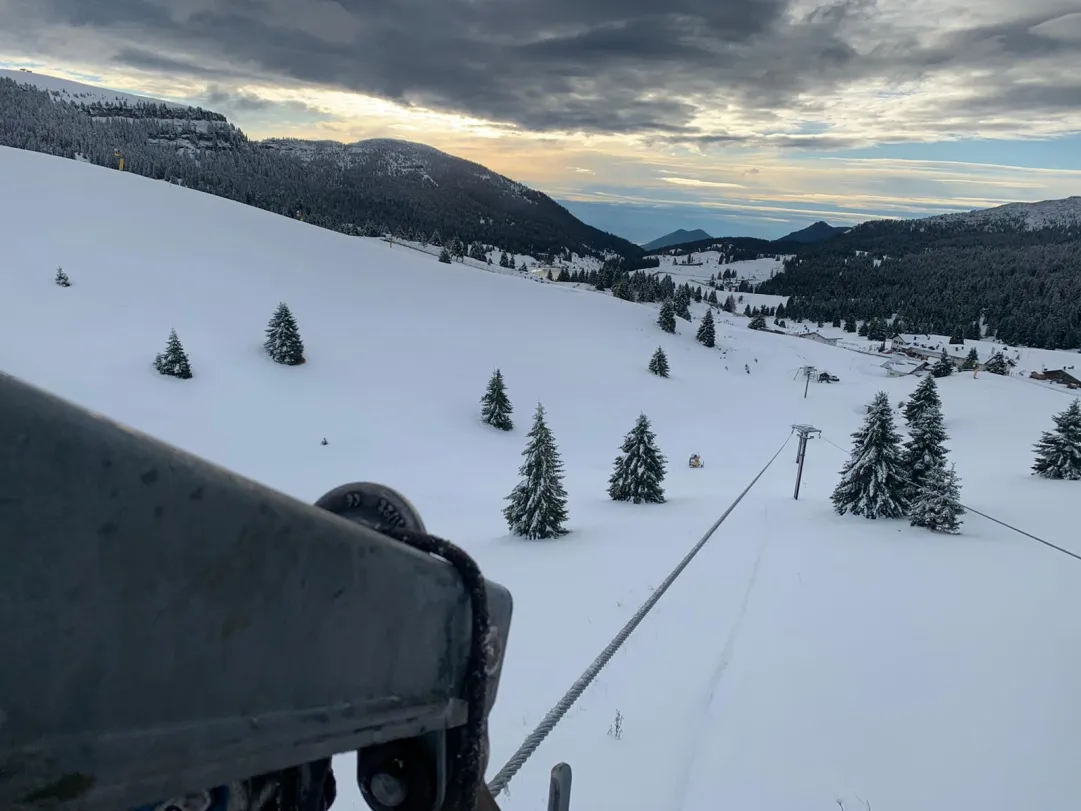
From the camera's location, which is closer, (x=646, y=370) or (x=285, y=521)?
(x=285, y=521)

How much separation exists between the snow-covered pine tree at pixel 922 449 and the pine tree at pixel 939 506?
2652 mm

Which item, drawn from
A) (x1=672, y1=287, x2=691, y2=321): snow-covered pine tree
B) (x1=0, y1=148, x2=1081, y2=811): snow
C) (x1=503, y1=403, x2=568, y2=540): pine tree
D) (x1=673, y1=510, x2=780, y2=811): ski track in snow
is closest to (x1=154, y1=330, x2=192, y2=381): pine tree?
(x1=0, y1=148, x2=1081, y2=811): snow

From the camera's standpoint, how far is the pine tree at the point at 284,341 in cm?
3381

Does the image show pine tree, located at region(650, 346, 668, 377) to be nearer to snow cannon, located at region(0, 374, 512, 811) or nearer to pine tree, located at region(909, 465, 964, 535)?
pine tree, located at region(909, 465, 964, 535)

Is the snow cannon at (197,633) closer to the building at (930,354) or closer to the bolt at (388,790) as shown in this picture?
the bolt at (388,790)

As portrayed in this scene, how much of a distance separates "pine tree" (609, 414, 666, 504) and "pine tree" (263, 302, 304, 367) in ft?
70.3

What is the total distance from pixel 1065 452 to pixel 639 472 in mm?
15178

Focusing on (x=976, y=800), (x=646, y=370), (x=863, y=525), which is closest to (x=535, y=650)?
(x=976, y=800)

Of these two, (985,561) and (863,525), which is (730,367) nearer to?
(863,525)

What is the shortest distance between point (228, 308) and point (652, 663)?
131ft

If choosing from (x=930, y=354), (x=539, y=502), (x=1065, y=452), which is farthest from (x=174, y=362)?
(x=930, y=354)

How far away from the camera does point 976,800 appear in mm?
4410

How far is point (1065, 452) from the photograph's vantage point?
21.0 metres

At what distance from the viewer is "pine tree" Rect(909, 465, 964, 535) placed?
1392 centimetres
